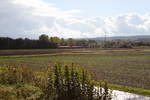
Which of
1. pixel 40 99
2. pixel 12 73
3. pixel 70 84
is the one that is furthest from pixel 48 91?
pixel 12 73

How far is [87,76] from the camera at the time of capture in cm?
757

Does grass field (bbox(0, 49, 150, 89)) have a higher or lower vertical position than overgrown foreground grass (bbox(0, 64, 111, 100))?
lower

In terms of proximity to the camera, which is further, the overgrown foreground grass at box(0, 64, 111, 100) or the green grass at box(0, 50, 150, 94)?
the green grass at box(0, 50, 150, 94)

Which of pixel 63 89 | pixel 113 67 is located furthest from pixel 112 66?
pixel 63 89

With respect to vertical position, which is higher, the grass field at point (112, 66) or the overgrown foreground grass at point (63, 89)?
the overgrown foreground grass at point (63, 89)

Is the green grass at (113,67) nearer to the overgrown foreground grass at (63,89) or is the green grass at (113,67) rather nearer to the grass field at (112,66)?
the grass field at (112,66)

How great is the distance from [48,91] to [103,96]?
2110 mm

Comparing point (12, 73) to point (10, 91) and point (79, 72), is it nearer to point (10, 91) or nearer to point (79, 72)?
point (10, 91)

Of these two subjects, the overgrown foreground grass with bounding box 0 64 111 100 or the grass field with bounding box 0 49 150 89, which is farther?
the grass field with bounding box 0 49 150 89

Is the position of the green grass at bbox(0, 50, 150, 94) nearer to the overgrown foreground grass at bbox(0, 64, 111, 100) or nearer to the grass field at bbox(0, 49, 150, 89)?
the grass field at bbox(0, 49, 150, 89)

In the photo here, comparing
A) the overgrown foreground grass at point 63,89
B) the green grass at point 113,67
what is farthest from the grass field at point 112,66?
the overgrown foreground grass at point 63,89

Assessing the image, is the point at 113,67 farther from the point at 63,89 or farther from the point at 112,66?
the point at 63,89

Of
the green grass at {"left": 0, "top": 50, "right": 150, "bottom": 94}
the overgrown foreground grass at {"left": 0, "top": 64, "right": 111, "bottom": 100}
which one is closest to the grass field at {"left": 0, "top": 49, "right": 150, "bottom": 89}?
the green grass at {"left": 0, "top": 50, "right": 150, "bottom": 94}

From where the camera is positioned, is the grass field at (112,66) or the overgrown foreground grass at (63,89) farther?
the grass field at (112,66)
